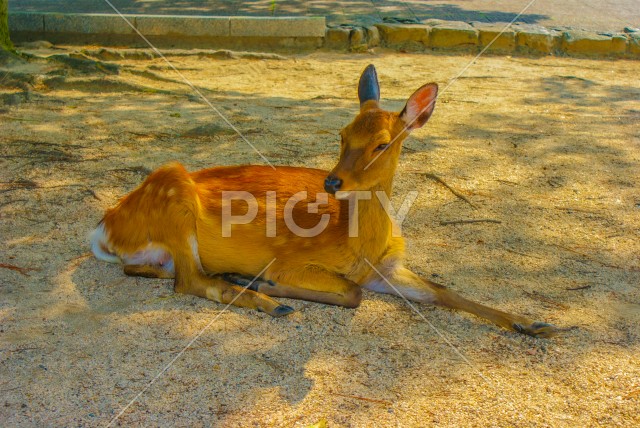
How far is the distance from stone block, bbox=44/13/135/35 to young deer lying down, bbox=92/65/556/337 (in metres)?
5.66

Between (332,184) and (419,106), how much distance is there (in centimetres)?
72

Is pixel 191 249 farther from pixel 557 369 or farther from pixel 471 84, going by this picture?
pixel 471 84

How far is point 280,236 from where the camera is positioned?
13.2 feet

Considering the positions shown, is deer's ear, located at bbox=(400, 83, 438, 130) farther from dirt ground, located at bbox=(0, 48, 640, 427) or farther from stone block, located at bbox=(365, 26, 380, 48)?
stone block, located at bbox=(365, 26, 380, 48)

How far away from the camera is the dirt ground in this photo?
305 cm

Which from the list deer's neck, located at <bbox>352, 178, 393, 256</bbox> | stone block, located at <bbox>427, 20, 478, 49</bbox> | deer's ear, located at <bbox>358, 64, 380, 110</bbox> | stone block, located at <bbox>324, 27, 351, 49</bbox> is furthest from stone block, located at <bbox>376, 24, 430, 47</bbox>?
deer's neck, located at <bbox>352, 178, 393, 256</bbox>

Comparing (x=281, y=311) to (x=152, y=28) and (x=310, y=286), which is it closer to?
(x=310, y=286)

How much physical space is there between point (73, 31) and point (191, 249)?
6.18 metres

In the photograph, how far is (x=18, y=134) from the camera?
19.8 feet

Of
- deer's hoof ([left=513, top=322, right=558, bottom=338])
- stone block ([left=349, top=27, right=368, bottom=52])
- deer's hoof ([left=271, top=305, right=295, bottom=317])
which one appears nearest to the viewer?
deer's hoof ([left=513, top=322, right=558, bottom=338])

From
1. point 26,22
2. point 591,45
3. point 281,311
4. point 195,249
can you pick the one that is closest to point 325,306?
point 281,311

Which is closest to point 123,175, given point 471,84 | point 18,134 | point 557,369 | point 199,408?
point 18,134

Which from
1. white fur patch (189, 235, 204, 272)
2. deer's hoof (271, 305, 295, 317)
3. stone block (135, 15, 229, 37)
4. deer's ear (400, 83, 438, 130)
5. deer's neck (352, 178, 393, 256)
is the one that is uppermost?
deer's ear (400, 83, 438, 130)

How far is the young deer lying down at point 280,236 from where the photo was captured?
153 inches
